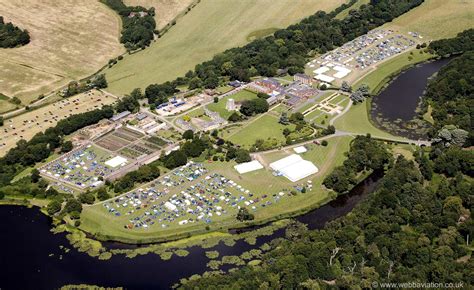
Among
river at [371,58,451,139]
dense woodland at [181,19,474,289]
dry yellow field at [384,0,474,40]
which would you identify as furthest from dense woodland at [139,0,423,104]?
dense woodland at [181,19,474,289]

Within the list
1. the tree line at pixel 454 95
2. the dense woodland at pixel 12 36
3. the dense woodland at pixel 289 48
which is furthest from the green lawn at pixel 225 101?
the dense woodland at pixel 12 36

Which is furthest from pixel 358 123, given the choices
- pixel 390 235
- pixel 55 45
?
pixel 55 45

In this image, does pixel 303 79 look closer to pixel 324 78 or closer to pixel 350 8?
pixel 324 78

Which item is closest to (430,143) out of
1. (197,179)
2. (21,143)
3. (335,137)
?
(335,137)

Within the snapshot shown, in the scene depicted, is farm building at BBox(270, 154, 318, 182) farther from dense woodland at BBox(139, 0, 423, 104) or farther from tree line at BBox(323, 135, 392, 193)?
dense woodland at BBox(139, 0, 423, 104)

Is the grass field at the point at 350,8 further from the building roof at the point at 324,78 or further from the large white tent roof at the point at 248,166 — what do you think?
the large white tent roof at the point at 248,166
